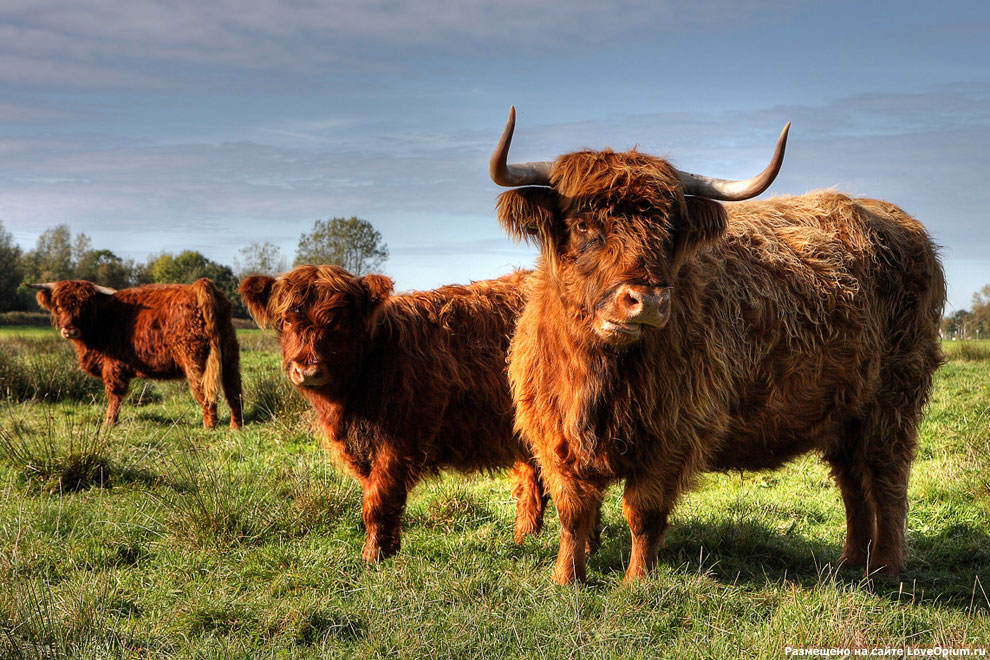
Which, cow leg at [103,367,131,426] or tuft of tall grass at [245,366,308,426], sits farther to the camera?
cow leg at [103,367,131,426]

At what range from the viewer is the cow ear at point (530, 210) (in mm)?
3434

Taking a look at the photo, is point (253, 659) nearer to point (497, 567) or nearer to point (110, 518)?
point (497, 567)

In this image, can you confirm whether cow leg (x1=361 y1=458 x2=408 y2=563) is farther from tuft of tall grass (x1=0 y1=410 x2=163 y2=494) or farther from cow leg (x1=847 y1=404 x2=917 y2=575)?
cow leg (x1=847 y1=404 x2=917 y2=575)

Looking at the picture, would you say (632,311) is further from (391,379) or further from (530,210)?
(391,379)

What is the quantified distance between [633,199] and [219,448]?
571 centimetres

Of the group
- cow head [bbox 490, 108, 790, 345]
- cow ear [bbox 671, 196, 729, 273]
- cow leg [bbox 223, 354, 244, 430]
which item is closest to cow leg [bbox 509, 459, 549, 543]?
cow head [bbox 490, 108, 790, 345]

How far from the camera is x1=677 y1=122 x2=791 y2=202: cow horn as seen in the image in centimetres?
330

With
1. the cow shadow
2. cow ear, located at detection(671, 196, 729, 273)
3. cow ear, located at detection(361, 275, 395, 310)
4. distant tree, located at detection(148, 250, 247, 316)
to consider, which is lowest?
the cow shadow

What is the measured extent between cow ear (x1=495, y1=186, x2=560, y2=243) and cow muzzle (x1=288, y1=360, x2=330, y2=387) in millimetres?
1538

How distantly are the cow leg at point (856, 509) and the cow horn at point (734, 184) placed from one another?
2330 mm

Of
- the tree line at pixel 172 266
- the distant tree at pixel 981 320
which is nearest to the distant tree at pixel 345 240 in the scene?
the tree line at pixel 172 266

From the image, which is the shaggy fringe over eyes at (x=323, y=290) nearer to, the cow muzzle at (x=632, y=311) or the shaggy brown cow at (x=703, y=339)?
the shaggy brown cow at (x=703, y=339)

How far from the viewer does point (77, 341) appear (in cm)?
1176

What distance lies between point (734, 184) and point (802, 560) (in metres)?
2.60
